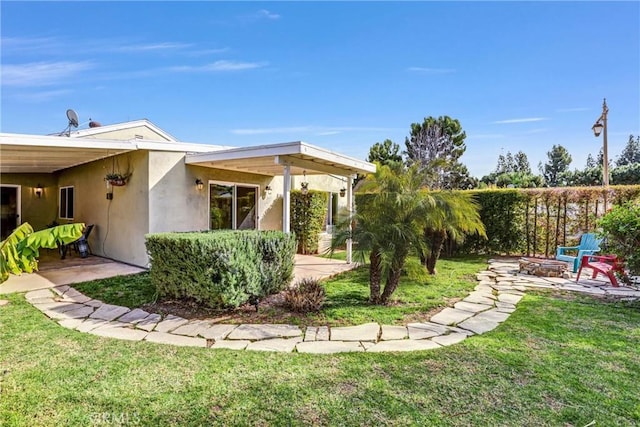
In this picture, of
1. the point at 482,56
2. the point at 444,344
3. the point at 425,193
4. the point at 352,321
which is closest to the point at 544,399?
the point at 444,344

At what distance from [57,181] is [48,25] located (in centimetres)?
707

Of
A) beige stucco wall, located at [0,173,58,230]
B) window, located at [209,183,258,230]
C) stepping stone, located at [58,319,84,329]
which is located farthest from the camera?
beige stucco wall, located at [0,173,58,230]

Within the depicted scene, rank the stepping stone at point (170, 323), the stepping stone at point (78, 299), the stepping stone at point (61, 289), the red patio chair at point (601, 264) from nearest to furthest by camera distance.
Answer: the stepping stone at point (170, 323) < the stepping stone at point (78, 299) < the stepping stone at point (61, 289) < the red patio chair at point (601, 264)

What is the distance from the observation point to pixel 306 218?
12398mm

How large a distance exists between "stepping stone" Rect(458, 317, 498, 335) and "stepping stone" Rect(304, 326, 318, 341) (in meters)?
2.18

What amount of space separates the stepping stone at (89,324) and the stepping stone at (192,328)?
128cm

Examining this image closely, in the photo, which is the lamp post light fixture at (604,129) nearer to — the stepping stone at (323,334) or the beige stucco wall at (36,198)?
the stepping stone at (323,334)

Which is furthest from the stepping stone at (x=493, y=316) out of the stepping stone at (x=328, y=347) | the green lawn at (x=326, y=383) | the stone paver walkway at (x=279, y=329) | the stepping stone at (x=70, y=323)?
the stepping stone at (x=70, y=323)

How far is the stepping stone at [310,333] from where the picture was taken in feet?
14.6

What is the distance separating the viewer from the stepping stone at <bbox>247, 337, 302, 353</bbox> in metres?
4.12

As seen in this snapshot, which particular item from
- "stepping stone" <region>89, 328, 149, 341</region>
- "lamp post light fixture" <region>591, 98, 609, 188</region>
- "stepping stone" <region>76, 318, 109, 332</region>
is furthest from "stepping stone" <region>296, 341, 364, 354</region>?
"lamp post light fixture" <region>591, 98, 609, 188</region>

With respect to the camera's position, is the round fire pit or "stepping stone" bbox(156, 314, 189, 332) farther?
the round fire pit

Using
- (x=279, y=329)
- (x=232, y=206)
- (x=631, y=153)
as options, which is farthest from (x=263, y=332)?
(x=631, y=153)

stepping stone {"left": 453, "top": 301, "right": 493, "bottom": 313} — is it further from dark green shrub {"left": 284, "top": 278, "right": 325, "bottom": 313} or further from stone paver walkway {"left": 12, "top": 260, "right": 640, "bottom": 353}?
dark green shrub {"left": 284, "top": 278, "right": 325, "bottom": 313}
